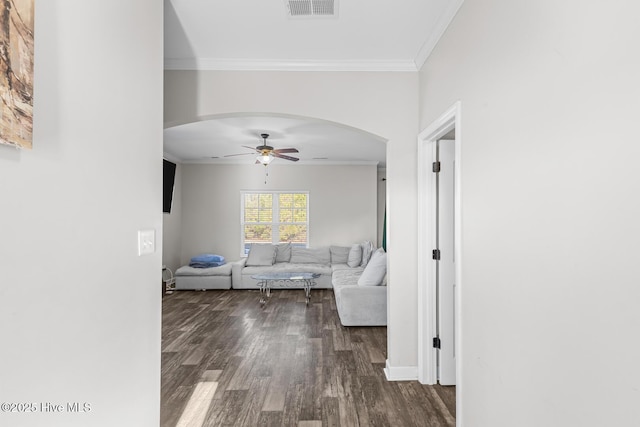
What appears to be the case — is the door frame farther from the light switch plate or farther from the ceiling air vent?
the light switch plate

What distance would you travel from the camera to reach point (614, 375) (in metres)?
1.03

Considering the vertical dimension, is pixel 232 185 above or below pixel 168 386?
above

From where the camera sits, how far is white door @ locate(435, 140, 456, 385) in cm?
299

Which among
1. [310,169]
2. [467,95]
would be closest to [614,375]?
[467,95]

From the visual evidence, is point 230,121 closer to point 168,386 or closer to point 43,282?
point 168,386

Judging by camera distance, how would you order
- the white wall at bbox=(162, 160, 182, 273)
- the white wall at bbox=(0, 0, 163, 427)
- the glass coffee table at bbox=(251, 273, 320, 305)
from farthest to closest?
the white wall at bbox=(162, 160, 182, 273), the glass coffee table at bbox=(251, 273, 320, 305), the white wall at bbox=(0, 0, 163, 427)

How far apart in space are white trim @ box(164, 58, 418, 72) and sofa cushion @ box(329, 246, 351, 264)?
202 inches

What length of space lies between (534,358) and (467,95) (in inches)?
54.3

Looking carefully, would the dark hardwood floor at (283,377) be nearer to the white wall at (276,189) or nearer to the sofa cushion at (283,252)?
the sofa cushion at (283,252)

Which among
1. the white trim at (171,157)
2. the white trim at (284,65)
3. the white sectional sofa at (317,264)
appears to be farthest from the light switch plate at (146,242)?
the white trim at (171,157)

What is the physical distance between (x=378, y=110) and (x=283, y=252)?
517 centimetres

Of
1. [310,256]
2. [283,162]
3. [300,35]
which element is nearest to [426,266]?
[300,35]

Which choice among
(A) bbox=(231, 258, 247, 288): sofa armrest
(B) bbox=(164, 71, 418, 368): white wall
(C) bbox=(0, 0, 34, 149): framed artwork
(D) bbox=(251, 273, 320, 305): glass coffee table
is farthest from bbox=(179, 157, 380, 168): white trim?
(C) bbox=(0, 0, 34, 149): framed artwork

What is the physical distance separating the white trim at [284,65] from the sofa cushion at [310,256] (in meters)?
5.18
